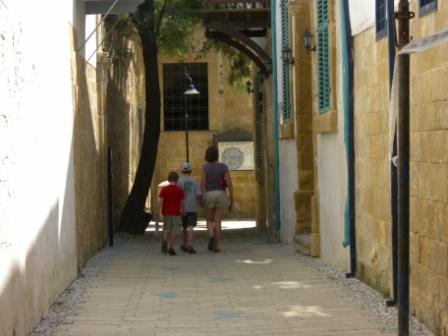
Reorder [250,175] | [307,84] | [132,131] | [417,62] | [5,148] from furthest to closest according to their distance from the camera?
1. [250,175]
2. [132,131]
3. [307,84]
4. [417,62]
5. [5,148]

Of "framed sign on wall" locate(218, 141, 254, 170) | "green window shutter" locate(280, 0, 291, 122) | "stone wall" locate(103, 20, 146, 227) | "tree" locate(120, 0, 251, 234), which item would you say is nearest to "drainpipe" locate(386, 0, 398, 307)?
"green window shutter" locate(280, 0, 291, 122)

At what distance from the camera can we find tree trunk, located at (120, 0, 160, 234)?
68.0 feet

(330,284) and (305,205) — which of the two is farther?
(305,205)

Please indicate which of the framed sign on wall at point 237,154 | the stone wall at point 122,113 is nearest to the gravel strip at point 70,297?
the stone wall at point 122,113

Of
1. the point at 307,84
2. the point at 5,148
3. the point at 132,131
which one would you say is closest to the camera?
the point at 5,148

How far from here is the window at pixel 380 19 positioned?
30.2 ft

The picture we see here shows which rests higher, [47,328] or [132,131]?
[132,131]

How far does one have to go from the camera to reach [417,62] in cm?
783

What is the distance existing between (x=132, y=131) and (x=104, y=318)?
17316 millimetres

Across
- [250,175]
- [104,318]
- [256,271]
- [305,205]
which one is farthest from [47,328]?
[250,175]

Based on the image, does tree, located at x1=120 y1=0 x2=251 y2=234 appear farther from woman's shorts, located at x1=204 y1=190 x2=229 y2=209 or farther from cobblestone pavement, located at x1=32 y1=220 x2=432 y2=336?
cobblestone pavement, located at x1=32 y1=220 x2=432 y2=336

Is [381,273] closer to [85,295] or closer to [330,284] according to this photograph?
[330,284]

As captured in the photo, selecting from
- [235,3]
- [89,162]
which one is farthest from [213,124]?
[89,162]

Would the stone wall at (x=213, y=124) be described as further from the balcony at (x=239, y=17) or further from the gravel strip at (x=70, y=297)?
the gravel strip at (x=70, y=297)
